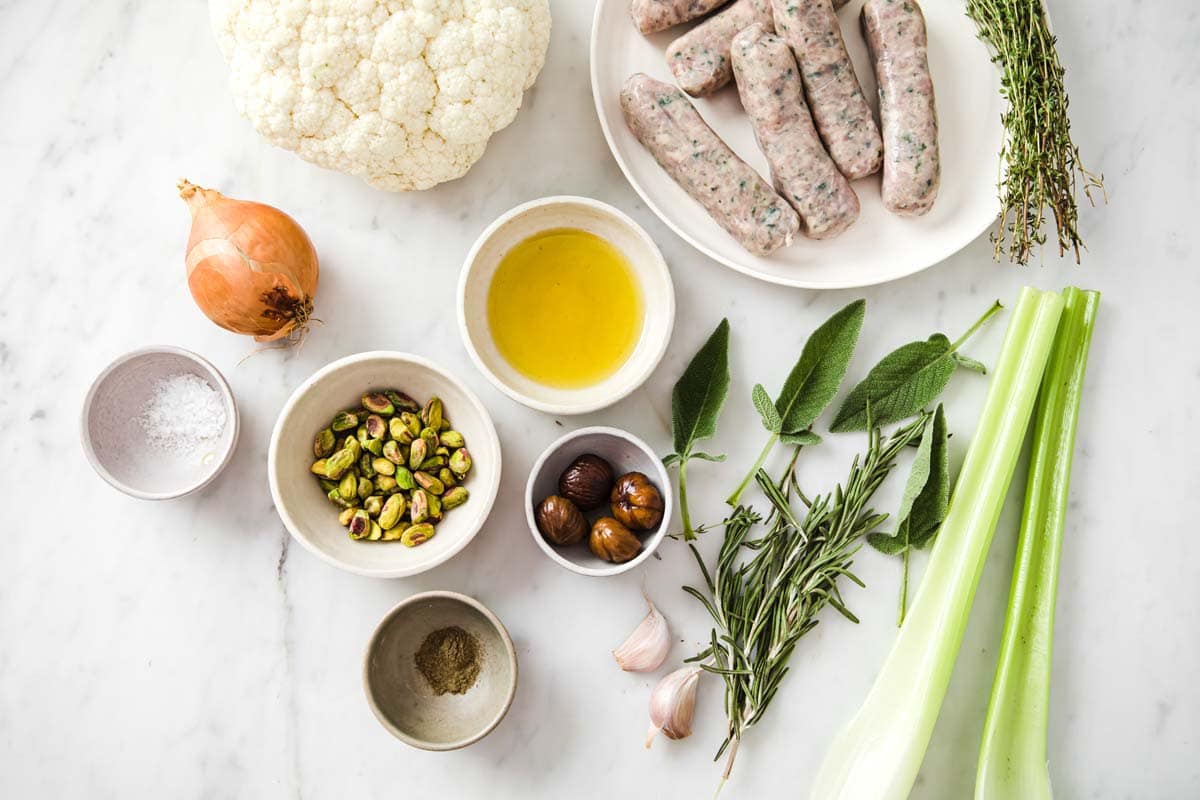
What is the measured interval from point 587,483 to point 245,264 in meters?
0.67

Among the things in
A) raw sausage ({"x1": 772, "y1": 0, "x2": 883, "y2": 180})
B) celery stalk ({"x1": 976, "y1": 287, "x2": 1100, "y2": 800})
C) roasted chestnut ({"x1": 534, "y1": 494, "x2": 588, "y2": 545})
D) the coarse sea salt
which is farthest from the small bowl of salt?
celery stalk ({"x1": 976, "y1": 287, "x2": 1100, "y2": 800})

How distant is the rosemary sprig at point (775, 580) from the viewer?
148 centimetres

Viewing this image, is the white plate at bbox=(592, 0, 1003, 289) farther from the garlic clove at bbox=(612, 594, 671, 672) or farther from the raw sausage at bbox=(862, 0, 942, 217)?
the garlic clove at bbox=(612, 594, 671, 672)

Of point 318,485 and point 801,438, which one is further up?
point 801,438

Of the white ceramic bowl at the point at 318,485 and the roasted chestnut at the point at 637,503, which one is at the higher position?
the roasted chestnut at the point at 637,503

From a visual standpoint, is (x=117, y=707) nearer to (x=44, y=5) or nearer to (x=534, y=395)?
(x=534, y=395)

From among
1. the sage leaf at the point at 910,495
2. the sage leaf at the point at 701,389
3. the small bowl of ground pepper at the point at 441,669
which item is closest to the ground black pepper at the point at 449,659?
the small bowl of ground pepper at the point at 441,669

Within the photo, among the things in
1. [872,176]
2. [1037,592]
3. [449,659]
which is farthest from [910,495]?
[449,659]

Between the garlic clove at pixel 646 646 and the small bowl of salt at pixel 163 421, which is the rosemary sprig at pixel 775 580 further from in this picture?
the small bowl of salt at pixel 163 421

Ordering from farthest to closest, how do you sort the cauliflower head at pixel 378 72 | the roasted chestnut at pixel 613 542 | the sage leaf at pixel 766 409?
1. the sage leaf at pixel 766 409
2. the roasted chestnut at pixel 613 542
3. the cauliflower head at pixel 378 72

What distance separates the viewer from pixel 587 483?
1.48m

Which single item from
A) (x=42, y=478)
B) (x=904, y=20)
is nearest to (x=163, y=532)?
(x=42, y=478)

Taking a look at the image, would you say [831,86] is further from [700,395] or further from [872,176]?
[700,395]

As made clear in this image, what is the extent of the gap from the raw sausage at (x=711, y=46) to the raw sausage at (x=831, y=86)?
4 centimetres
